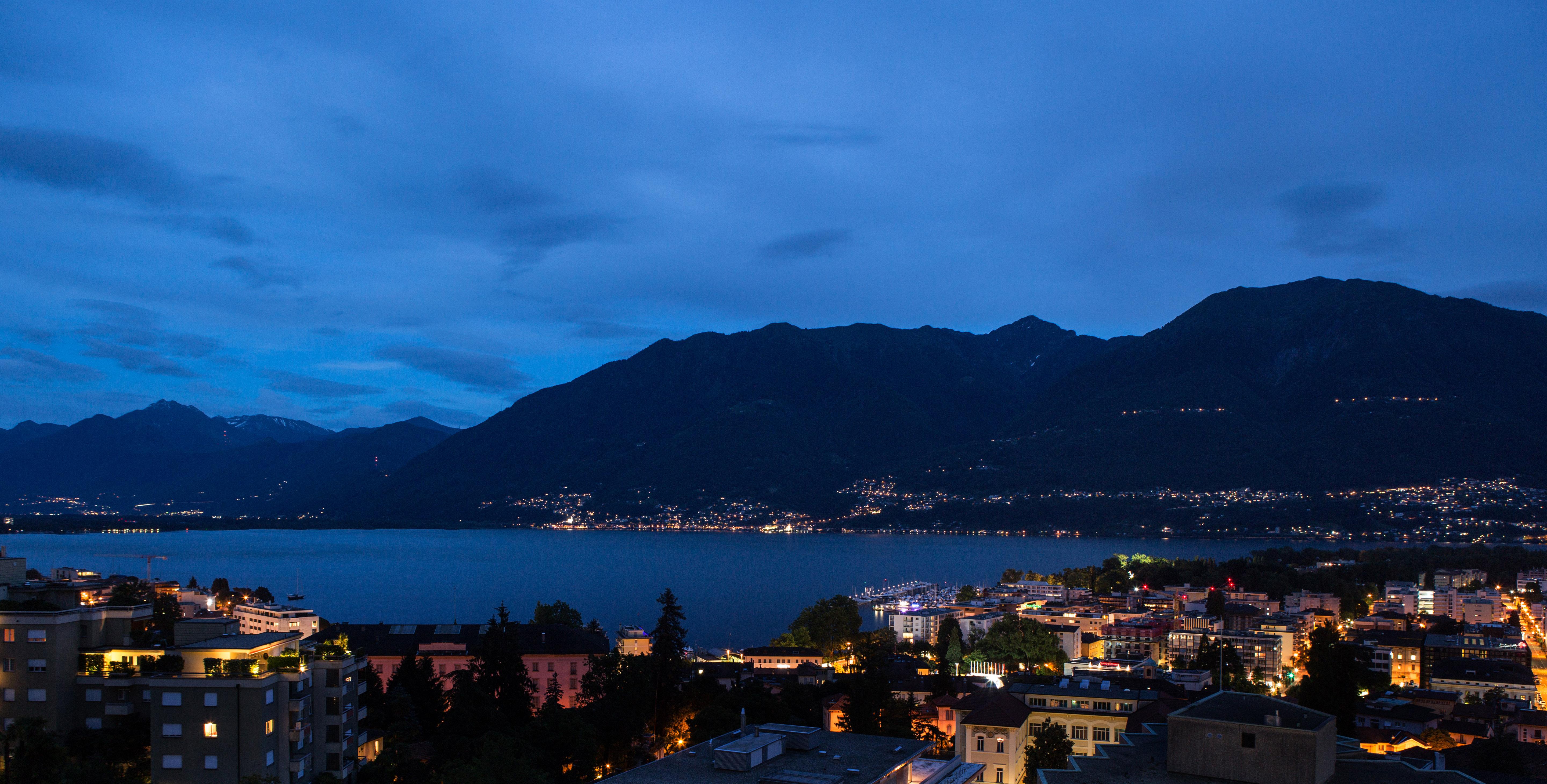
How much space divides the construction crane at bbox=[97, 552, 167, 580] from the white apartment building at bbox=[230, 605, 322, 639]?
58.0 m

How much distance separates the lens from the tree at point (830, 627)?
1858 inches

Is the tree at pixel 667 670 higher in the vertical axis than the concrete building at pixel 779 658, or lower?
higher

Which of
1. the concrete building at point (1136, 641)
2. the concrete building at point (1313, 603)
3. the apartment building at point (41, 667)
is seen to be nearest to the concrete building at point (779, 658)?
the concrete building at point (1136, 641)

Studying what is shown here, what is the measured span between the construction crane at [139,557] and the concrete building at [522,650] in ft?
176

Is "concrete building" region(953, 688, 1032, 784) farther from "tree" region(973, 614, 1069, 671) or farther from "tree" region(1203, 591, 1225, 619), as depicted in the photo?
"tree" region(1203, 591, 1225, 619)

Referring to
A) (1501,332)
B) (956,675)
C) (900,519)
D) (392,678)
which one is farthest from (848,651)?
(1501,332)

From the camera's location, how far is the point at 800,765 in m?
11.4

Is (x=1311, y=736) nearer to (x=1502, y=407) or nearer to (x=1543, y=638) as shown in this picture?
(x=1543, y=638)

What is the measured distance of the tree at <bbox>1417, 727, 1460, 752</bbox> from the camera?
23.7 m

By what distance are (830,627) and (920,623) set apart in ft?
43.8

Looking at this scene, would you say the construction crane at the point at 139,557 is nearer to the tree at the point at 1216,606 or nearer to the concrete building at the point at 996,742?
the tree at the point at 1216,606

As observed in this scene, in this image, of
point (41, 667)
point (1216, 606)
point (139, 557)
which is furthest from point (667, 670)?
point (139, 557)

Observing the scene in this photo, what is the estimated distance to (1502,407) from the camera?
154 metres

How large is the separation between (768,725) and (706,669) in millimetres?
20363
